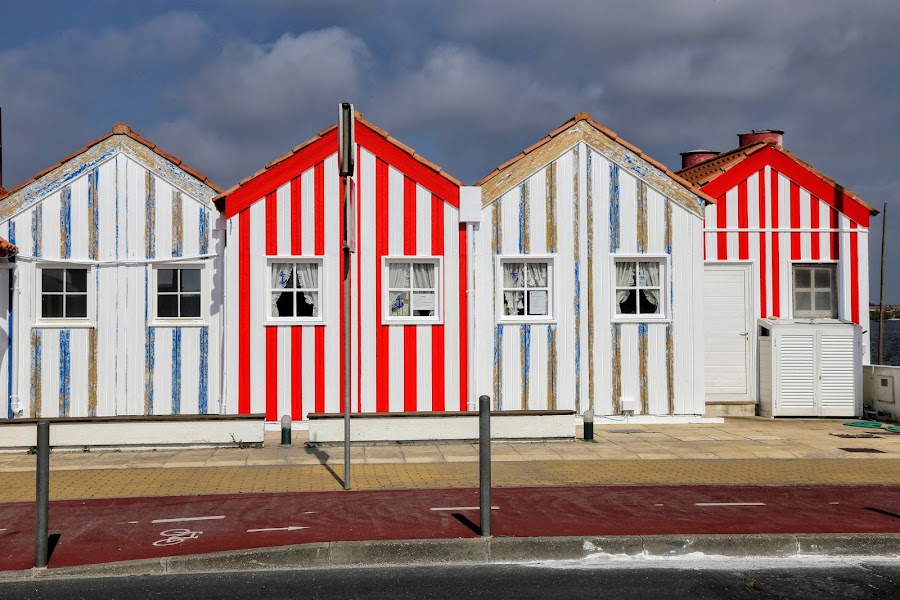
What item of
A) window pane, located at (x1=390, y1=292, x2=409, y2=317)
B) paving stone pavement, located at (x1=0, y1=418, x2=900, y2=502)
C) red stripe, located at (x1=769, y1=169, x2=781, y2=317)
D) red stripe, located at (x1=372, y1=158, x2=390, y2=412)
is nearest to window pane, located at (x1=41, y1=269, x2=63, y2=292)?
paving stone pavement, located at (x1=0, y1=418, x2=900, y2=502)

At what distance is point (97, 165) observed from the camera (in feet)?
56.8

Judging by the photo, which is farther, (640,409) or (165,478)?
(640,409)

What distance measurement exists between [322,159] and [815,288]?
9.94m

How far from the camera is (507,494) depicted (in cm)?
1041

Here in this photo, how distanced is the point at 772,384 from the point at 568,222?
5.03 meters

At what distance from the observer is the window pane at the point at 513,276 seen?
1717cm

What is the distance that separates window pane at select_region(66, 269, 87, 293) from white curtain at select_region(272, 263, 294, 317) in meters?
3.43

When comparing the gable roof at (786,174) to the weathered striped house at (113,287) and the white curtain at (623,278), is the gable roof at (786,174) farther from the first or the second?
the weathered striped house at (113,287)

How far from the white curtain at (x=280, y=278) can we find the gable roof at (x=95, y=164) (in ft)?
6.46

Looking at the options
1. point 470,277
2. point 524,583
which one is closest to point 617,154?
point 470,277

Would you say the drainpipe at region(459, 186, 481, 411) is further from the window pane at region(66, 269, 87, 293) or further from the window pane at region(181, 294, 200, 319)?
the window pane at region(66, 269, 87, 293)

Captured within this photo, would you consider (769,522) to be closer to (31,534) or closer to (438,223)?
(31,534)

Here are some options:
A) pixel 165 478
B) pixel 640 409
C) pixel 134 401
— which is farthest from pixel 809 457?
pixel 134 401

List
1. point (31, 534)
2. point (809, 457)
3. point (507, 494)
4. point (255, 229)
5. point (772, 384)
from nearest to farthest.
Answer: point (31, 534) → point (507, 494) → point (809, 457) → point (255, 229) → point (772, 384)
